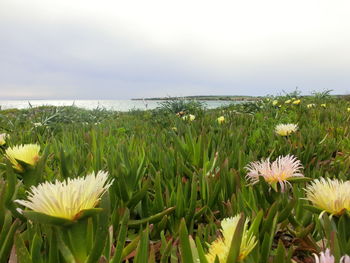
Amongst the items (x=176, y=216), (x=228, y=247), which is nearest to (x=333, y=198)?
(x=228, y=247)

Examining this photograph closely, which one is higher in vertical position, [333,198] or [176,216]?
A: [333,198]

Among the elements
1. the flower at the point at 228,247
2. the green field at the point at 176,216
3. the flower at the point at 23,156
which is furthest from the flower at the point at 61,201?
the flower at the point at 23,156

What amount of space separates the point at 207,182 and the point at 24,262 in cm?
60

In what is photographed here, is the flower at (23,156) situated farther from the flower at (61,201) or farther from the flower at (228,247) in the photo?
the flower at (228,247)

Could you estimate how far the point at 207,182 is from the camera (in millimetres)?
948

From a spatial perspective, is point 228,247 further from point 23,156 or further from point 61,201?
point 23,156

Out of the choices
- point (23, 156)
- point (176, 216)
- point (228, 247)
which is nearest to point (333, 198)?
point (228, 247)

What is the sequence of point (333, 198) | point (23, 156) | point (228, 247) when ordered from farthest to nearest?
point (23, 156) < point (333, 198) < point (228, 247)

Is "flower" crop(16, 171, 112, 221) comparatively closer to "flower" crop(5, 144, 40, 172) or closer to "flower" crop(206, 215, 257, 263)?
"flower" crop(206, 215, 257, 263)

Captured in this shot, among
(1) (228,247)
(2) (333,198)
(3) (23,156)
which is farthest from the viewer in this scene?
(3) (23,156)

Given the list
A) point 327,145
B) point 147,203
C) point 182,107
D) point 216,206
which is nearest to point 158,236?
point 147,203

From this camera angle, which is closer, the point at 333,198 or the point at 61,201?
the point at 61,201

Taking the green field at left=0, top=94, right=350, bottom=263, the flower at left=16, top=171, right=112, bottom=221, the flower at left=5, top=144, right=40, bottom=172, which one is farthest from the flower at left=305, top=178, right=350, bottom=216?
the flower at left=5, top=144, right=40, bottom=172

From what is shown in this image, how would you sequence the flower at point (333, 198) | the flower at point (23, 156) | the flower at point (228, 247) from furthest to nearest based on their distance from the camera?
the flower at point (23, 156) → the flower at point (333, 198) → the flower at point (228, 247)
